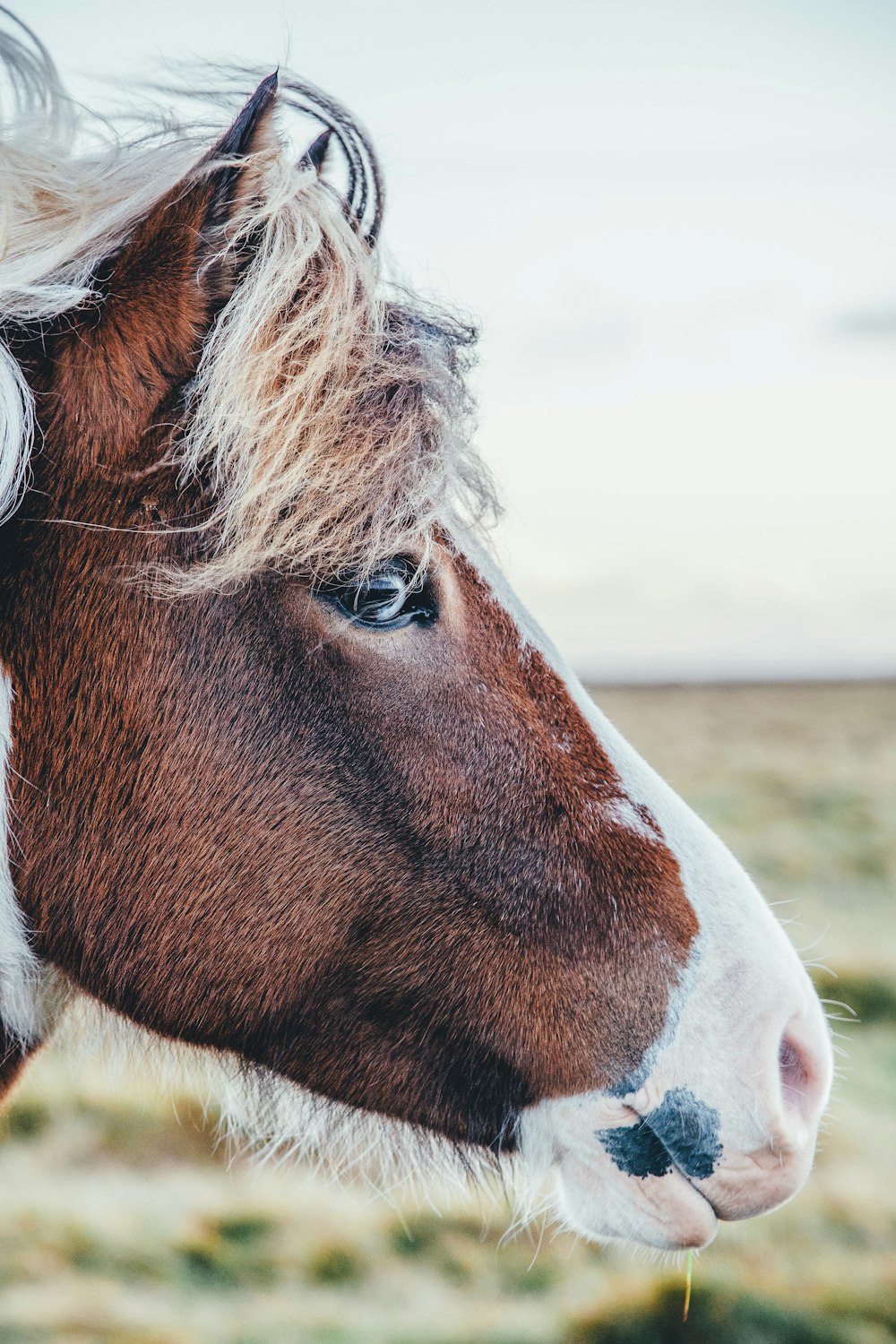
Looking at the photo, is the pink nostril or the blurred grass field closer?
the pink nostril

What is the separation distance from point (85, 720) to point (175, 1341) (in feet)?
8.56

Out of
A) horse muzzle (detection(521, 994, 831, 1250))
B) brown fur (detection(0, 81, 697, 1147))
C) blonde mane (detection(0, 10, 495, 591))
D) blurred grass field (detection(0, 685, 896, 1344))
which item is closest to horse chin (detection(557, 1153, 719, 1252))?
horse muzzle (detection(521, 994, 831, 1250))

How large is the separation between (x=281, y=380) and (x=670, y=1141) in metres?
1.23

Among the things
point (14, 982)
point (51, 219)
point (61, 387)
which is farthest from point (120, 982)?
point (51, 219)

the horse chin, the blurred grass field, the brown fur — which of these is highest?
the brown fur

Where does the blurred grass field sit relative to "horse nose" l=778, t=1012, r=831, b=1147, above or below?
below

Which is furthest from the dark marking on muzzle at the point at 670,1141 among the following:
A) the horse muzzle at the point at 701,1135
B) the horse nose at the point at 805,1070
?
the horse nose at the point at 805,1070

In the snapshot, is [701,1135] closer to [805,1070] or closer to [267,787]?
[805,1070]

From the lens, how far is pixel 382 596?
140 centimetres

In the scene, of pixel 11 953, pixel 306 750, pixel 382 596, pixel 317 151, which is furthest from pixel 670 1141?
pixel 317 151

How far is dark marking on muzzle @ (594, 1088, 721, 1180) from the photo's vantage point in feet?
4.48

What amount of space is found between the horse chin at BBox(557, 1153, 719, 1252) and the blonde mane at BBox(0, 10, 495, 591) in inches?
38.4

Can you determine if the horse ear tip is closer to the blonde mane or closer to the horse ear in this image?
the blonde mane

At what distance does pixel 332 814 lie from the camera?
4.52ft
